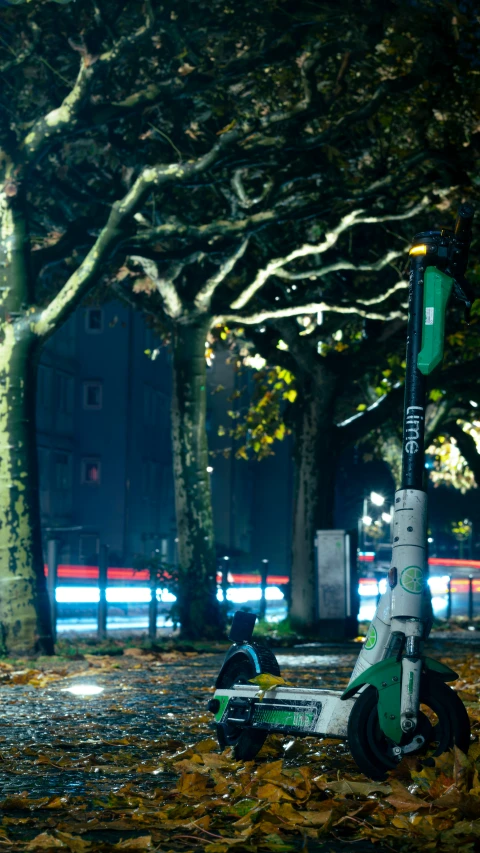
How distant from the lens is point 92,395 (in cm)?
5291

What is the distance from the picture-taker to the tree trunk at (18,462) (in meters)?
15.0

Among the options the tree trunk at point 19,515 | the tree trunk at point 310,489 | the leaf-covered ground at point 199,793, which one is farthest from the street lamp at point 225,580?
the leaf-covered ground at point 199,793

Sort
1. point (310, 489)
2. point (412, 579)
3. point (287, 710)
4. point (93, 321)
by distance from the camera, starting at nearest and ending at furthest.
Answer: point (412, 579) → point (287, 710) → point (310, 489) → point (93, 321)

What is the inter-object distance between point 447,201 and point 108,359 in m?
33.6

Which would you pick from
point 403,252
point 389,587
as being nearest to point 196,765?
point 389,587

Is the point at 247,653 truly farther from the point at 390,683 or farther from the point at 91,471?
the point at 91,471

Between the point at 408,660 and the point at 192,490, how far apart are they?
1424cm

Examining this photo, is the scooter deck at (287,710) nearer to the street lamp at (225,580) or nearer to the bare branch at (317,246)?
the bare branch at (317,246)

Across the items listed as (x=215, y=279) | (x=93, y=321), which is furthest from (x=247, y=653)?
(x=93, y=321)

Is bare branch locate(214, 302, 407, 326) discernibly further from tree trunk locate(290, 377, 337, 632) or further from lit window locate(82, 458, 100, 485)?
lit window locate(82, 458, 100, 485)

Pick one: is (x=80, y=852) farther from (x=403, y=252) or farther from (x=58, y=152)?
(x=403, y=252)

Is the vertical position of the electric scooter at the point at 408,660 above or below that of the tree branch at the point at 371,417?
below

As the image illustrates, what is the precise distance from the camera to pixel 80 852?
179 inches

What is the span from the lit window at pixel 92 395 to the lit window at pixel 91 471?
80.2 inches
